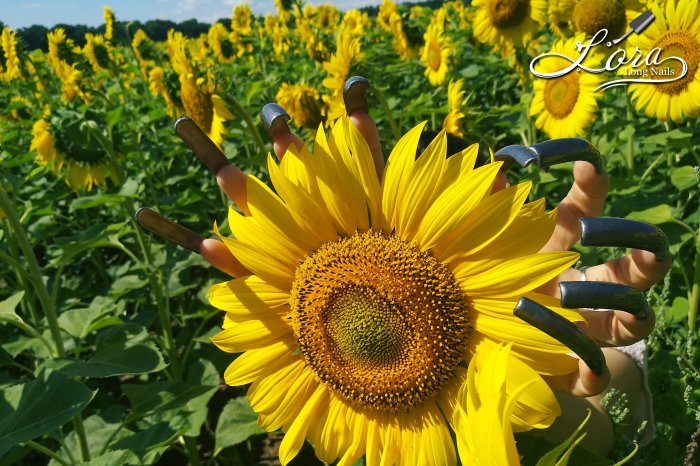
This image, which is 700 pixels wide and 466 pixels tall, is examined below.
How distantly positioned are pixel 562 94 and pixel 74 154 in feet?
7.81

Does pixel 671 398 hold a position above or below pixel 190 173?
below

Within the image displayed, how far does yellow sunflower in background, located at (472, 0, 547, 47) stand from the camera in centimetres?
379

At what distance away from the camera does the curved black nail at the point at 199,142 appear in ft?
3.14

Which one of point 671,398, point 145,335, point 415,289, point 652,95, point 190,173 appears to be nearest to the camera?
point 415,289

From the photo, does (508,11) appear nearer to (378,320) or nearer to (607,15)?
(607,15)

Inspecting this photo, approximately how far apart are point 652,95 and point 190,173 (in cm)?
261

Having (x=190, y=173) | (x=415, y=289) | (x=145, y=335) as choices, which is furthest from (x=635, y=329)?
(x=190, y=173)

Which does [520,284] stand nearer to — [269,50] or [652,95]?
[652,95]

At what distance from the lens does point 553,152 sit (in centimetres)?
79

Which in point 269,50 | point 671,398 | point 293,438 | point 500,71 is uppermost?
point 269,50

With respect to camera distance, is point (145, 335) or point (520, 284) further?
point (145, 335)

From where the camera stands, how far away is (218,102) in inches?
124

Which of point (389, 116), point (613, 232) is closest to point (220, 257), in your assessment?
point (613, 232)

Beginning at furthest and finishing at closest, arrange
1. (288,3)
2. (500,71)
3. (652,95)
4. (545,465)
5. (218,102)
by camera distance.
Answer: (288,3), (500,71), (218,102), (652,95), (545,465)
